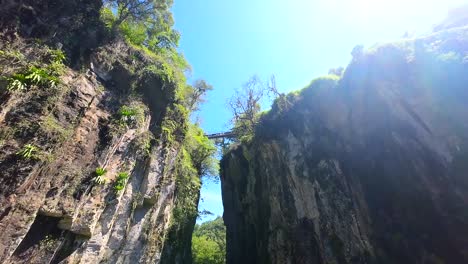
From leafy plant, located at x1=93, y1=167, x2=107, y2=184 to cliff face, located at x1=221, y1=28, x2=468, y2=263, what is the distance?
34.8 ft

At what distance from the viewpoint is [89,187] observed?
11.6 m

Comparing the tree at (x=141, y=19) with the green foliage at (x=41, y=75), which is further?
the tree at (x=141, y=19)

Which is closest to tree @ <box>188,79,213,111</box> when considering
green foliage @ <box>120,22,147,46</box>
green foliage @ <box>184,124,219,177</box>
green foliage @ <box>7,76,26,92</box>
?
green foliage @ <box>184,124,219,177</box>

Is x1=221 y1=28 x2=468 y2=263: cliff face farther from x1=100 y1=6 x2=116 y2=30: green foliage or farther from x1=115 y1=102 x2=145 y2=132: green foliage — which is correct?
x1=100 y1=6 x2=116 y2=30: green foliage

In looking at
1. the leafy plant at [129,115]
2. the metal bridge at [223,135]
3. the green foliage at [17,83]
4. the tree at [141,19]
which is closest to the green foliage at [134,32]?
the tree at [141,19]

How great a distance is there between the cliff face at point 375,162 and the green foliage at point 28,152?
516 inches

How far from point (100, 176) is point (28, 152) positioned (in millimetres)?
2879

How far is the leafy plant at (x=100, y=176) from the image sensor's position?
11.8m

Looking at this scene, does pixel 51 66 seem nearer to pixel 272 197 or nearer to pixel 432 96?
pixel 272 197

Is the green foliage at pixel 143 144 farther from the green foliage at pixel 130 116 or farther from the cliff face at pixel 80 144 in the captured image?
the green foliage at pixel 130 116

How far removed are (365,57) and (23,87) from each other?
1689 centimetres

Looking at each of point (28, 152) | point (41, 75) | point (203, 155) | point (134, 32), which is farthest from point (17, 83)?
point (203, 155)

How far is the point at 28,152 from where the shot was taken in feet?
31.4

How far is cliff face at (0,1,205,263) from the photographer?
380 inches
